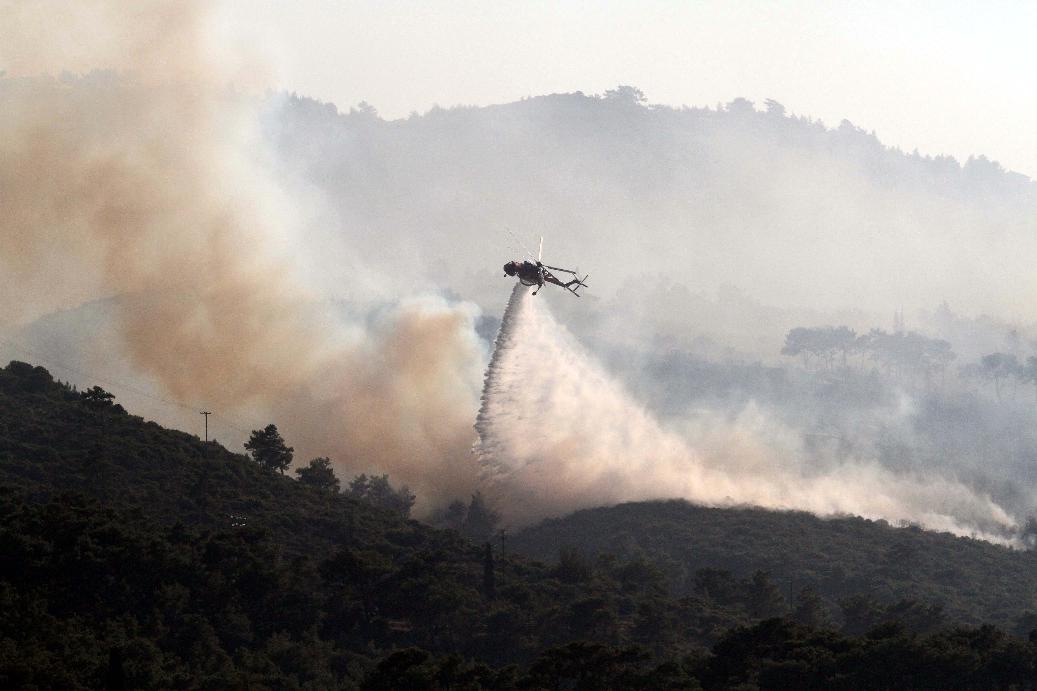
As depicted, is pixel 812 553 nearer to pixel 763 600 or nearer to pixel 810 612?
pixel 763 600

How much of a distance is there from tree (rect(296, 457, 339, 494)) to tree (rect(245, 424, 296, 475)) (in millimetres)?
2135

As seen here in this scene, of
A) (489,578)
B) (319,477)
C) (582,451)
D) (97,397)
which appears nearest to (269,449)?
(319,477)

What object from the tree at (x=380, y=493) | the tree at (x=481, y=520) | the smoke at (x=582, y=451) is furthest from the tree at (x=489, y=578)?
the tree at (x=380, y=493)

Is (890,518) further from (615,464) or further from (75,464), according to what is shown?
(75,464)

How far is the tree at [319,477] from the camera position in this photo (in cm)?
16700

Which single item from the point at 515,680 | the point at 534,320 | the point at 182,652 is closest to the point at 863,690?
the point at 515,680

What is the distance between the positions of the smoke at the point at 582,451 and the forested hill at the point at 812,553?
3196 mm

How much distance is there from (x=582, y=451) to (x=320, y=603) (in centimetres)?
5266

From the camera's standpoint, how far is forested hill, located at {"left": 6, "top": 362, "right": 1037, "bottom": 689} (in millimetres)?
98312

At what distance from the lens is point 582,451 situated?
549 feet

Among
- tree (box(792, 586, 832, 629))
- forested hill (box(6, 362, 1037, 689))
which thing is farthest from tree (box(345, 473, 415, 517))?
tree (box(792, 586, 832, 629))

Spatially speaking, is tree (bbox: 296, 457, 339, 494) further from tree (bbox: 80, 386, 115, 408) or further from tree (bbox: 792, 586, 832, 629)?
tree (bbox: 792, 586, 832, 629)

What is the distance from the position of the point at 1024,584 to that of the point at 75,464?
317 feet

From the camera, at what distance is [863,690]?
99562mm
